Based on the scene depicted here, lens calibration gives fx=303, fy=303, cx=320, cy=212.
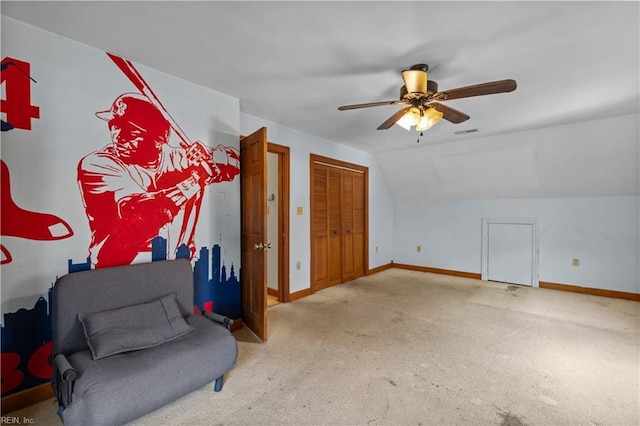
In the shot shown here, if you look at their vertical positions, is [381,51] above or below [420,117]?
above

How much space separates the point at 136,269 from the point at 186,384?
87 cm

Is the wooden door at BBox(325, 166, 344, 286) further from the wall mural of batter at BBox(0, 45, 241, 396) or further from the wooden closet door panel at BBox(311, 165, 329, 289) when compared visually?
the wall mural of batter at BBox(0, 45, 241, 396)

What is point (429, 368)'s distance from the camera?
2.35 meters

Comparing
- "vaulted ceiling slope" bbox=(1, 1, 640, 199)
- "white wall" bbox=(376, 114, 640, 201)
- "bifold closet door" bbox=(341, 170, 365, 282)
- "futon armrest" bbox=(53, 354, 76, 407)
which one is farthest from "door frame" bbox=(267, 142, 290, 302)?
"futon armrest" bbox=(53, 354, 76, 407)

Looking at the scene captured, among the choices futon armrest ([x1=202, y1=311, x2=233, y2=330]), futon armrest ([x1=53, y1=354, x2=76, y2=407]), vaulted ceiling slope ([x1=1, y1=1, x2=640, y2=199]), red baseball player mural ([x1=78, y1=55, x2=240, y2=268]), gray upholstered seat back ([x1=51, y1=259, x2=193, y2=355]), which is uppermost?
vaulted ceiling slope ([x1=1, y1=1, x2=640, y2=199])

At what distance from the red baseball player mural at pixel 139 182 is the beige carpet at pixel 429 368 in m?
1.11

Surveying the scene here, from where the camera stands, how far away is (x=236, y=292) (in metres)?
3.07

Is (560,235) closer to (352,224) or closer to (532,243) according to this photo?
(532,243)

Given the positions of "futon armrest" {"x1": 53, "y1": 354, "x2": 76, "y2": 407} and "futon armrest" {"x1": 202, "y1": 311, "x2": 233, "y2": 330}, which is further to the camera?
"futon armrest" {"x1": 202, "y1": 311, "x2": 233, "y2": 330}

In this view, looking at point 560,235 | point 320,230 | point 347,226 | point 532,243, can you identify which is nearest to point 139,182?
point 320,230

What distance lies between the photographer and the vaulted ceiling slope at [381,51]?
1.74 metres

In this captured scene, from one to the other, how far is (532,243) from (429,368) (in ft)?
11.6

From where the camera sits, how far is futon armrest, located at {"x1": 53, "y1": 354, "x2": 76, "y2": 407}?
150cm

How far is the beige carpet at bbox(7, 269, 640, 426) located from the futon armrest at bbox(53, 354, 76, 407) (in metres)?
0.34
